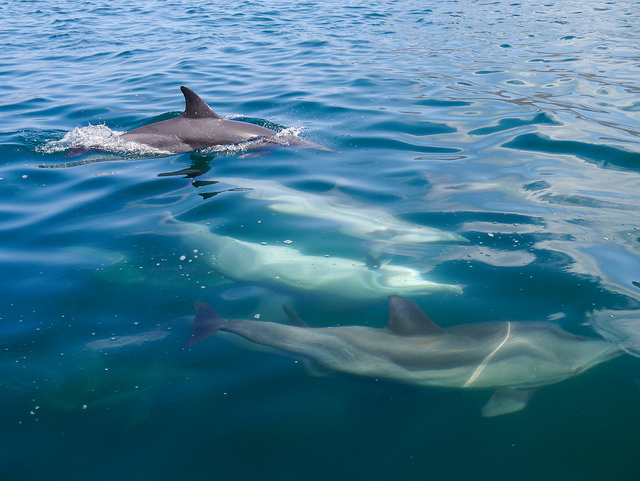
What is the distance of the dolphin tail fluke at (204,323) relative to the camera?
4121mm

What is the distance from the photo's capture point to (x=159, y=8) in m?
28.2

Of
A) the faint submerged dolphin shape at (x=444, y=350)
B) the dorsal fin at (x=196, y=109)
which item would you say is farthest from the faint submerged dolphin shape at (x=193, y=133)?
the faint submerged dolphin shape at (x=444, y=350)

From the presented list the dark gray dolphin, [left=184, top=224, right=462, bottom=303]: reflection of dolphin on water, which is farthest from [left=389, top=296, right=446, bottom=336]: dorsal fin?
the dark gray dolphin

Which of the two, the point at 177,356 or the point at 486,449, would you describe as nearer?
the point at 486,449

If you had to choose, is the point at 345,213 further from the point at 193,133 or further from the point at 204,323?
the point at 193,133

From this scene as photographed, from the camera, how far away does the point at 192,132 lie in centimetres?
879

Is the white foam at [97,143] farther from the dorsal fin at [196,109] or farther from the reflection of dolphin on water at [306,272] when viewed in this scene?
the reflection of dolphin on water at [306,272]

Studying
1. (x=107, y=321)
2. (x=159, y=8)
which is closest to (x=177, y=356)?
(x=107, y=321)

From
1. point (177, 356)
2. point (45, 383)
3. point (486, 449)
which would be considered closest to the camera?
point (486, 449)

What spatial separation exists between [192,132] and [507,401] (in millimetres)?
6839

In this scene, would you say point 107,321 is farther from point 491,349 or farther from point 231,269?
point 491,349

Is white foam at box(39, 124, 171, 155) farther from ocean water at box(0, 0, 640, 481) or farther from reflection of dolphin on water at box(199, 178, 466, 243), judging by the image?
reflection of dolphin on water at box(199, 178, 466, 243)

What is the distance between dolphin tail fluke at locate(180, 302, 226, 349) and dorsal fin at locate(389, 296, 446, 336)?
1.38 m

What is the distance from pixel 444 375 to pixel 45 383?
9.18 feet
